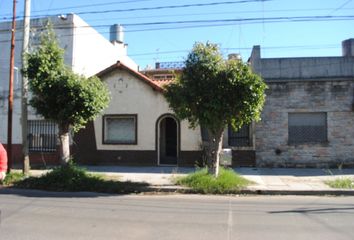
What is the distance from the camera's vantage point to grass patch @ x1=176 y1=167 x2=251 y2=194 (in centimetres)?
1296

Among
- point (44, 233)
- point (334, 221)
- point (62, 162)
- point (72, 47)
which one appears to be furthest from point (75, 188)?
point (72, 47)

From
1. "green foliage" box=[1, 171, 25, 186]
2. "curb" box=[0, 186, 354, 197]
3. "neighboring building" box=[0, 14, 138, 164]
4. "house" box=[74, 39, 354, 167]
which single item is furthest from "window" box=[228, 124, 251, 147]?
"green foliage" box=[1, 171, 25, 186]

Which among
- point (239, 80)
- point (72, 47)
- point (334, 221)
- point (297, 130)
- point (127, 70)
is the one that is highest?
point (72, 47)

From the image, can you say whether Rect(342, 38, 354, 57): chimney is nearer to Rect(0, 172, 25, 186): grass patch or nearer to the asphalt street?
the asphalt street

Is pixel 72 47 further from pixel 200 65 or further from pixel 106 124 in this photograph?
pixel 200 65

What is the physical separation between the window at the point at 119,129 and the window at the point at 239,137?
4402 millimetres

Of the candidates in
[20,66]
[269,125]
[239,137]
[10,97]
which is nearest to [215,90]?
[269,125]

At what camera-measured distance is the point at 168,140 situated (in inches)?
814

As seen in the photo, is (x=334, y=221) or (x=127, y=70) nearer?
(x=334, y=221)

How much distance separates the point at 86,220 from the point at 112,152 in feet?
38.6

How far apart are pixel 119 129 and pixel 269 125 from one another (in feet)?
22.3

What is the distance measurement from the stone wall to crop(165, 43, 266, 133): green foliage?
5725mm

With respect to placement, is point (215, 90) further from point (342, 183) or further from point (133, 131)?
point (133, 131)

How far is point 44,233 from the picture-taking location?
7.23 meters
